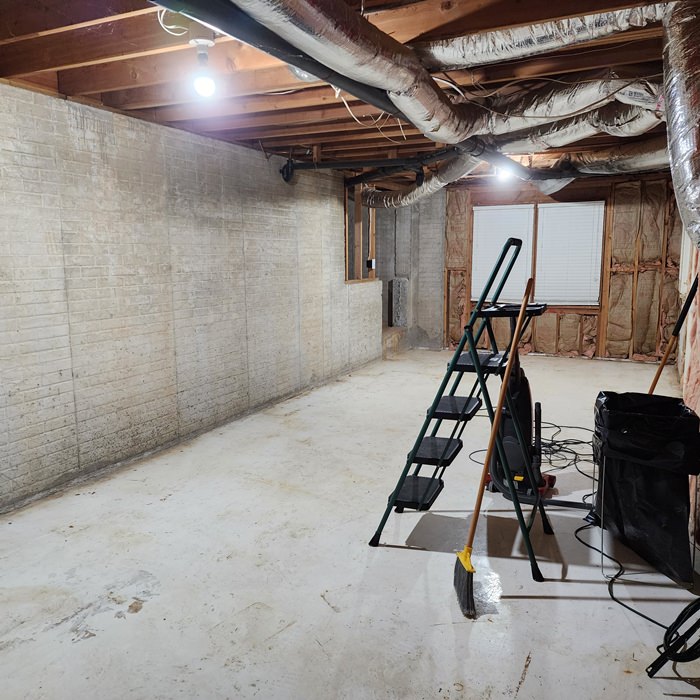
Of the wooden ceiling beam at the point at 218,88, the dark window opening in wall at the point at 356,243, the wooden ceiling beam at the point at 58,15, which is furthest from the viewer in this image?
the dark window opening in wall at the point at 356,243

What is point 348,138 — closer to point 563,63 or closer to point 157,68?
point 157,68

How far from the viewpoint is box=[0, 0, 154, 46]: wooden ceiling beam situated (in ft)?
8.13

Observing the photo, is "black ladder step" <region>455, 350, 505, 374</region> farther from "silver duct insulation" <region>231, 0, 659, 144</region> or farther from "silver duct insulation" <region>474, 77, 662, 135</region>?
"silver duct insulation" <region>474, 77, 662, 135</region>

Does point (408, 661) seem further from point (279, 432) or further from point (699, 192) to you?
point (279, 432)

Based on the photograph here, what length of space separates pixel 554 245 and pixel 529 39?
586cm

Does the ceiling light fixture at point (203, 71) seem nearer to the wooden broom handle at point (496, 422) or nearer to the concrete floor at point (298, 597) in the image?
the wooden broom handle at point (496, 422)

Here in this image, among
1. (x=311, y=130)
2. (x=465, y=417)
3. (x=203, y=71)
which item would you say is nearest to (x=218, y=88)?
(x=203, y=71)

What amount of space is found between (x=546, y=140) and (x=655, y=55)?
1121 mm

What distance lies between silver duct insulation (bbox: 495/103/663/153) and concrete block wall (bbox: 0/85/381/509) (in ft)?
7.82

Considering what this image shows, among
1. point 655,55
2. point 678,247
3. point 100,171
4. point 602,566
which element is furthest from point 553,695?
point 678,247

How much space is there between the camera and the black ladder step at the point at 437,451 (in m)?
2.83

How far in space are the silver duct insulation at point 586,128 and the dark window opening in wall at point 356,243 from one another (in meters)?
2.93

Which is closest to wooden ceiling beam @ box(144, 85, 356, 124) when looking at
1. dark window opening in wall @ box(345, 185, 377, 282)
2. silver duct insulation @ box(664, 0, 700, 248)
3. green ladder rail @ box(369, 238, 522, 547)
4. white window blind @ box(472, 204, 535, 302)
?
green ladder rail @ box(369, 238, 522, 547)

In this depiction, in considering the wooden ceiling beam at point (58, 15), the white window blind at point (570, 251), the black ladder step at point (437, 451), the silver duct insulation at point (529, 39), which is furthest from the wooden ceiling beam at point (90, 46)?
the white window blind at point (570, 251)
